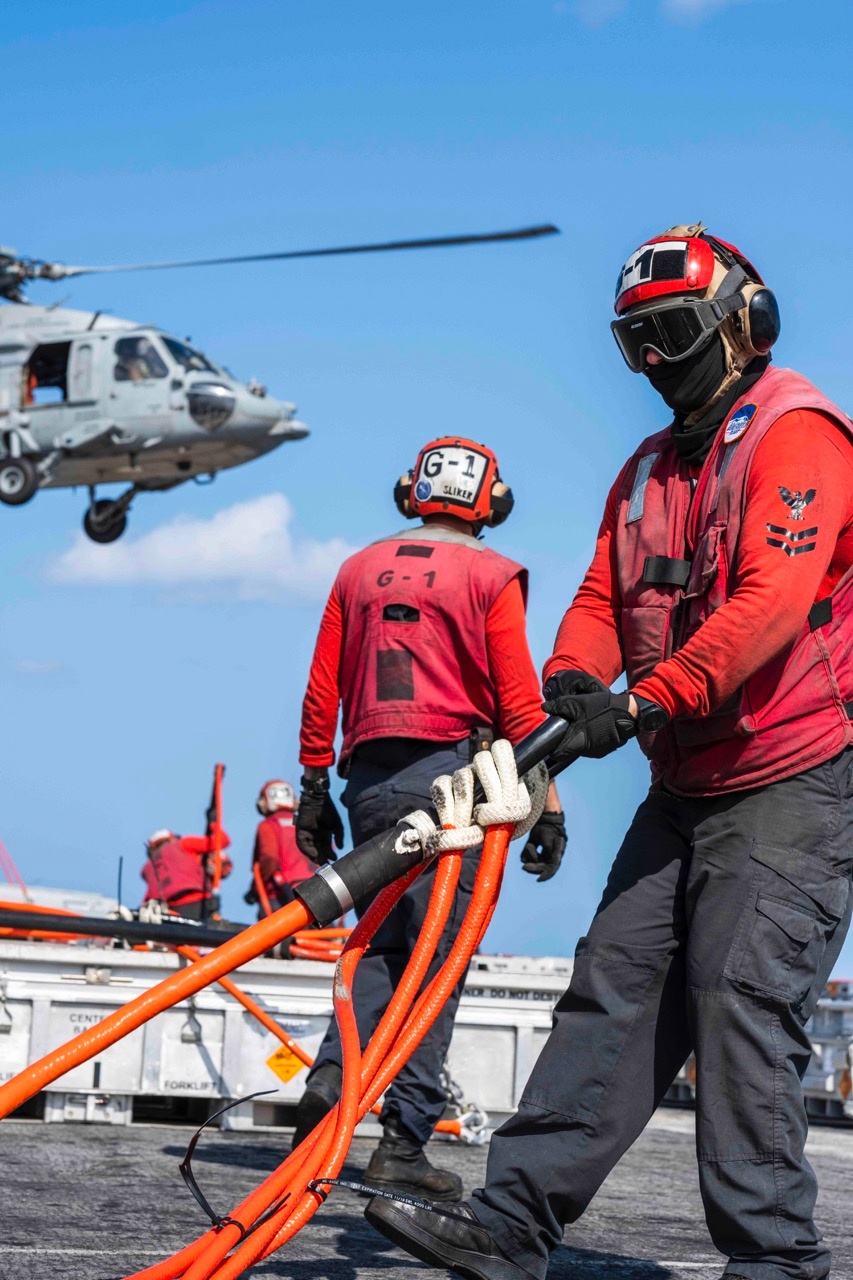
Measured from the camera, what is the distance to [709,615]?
3361 millimetres

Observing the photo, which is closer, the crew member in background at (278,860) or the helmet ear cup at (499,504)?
the helmet ear cup at (499,504)

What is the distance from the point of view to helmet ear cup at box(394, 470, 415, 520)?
5699 millimetres

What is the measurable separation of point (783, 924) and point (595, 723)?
54 centimetres

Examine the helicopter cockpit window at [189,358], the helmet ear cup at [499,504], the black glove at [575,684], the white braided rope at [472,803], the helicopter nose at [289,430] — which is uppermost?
the helicopter cockpit window at [189,358]

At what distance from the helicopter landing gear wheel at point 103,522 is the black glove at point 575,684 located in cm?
2820

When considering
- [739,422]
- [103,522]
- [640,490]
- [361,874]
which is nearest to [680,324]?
[739,422]

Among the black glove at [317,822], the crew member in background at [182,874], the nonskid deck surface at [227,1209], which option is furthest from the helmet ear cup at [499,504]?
the crew member in background at [182,874]

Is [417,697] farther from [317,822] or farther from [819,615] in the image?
[819,615]

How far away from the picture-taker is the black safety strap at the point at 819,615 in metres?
3.32

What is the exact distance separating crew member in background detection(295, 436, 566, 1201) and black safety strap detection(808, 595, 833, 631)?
1890 mm

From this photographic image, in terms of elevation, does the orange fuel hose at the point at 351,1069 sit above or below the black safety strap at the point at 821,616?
below

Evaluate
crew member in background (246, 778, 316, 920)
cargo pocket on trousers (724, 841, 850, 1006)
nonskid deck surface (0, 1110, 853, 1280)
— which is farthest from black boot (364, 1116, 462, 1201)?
crew member in background (246, 778, 316, 920)

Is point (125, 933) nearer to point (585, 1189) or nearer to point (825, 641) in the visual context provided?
point (585, 1189)

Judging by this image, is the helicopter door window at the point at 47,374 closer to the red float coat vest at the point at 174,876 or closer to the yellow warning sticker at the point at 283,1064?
the red float coat vest at the point at 174,876
